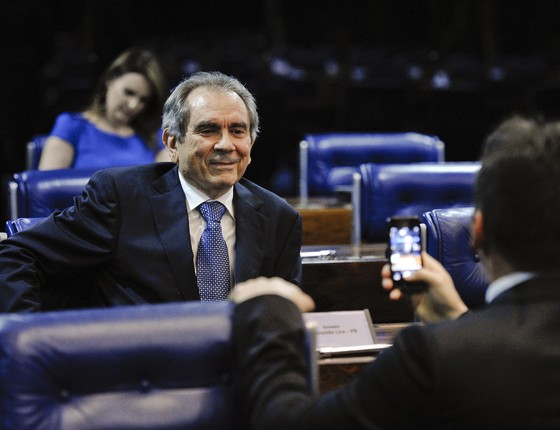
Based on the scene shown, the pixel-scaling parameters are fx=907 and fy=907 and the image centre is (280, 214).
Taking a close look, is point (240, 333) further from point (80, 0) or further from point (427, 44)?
point (427, 44)

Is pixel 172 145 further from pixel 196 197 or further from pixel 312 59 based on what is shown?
pixel 312 59

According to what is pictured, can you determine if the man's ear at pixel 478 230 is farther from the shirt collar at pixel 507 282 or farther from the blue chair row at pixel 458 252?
the blue chair row at pixel 458 252

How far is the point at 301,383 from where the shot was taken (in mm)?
1303

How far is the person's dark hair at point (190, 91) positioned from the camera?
7.45 feet

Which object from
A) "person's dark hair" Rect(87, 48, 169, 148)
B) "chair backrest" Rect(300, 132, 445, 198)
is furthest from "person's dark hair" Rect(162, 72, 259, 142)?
"chair backrest" Rect(300, 132, 445, 198)

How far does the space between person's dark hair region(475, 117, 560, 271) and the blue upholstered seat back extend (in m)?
0.47

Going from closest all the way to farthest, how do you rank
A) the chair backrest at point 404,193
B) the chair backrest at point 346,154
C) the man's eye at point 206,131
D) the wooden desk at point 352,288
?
the man's eye at point 206,131, the wooden desk at point 352,288, the chair backrest at point 404,193, the chair backrest at point 346,154

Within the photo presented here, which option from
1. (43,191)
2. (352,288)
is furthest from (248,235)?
(43,191)

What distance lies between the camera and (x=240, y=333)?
4.54ft

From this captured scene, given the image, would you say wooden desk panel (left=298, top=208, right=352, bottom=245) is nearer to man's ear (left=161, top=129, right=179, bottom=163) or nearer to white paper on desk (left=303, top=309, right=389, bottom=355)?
man's ear (left=161, top=129, right=179, bottom=163)

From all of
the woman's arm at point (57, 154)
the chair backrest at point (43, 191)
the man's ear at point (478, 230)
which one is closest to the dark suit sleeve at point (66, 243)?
the chair backrest at point (43, 191)

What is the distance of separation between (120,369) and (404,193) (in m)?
2.39

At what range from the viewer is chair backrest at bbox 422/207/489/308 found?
2.42 metres

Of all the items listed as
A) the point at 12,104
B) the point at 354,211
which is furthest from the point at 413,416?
the point at 12,104
